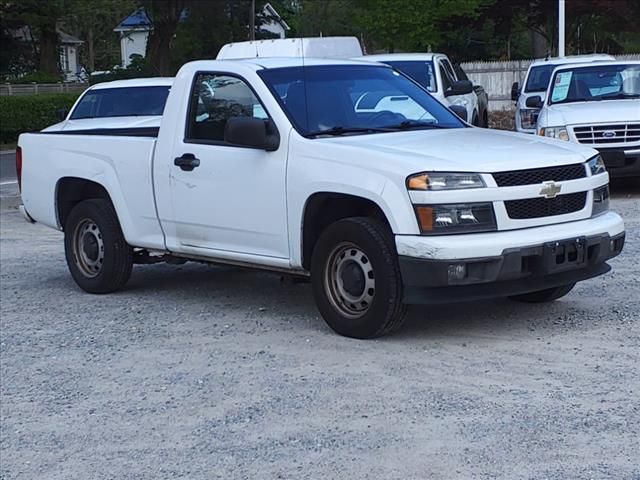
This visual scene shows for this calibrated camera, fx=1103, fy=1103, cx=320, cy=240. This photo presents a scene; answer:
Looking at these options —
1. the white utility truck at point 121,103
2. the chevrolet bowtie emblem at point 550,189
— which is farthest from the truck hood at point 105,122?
the chevrolet bowtie emblem at point 550,189

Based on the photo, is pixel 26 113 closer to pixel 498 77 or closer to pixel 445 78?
pixel 498 77

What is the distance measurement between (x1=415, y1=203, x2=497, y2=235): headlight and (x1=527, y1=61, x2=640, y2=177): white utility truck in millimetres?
7840

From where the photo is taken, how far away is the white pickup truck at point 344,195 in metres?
6.88

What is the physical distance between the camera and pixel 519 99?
20.7 meters

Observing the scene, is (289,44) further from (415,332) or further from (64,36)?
(64,36)

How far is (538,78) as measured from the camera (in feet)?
72.4

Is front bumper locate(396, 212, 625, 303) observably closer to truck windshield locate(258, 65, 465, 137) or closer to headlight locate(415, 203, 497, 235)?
headlight locate(415, 203, 497, 235)

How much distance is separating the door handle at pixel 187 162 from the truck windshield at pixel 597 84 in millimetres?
8707

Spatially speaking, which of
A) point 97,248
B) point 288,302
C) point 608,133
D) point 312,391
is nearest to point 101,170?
point 97,248

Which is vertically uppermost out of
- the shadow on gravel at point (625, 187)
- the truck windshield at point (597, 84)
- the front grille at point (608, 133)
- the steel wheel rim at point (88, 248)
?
the truck windshield at point (597, 84)

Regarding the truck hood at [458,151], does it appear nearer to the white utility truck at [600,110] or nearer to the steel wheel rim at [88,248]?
the steel wheel rim at [88,248]

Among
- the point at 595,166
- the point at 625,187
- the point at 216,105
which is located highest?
the point at 216,105

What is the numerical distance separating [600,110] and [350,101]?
7.38 meters

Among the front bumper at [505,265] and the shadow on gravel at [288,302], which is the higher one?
the front bumper at [505,265]
